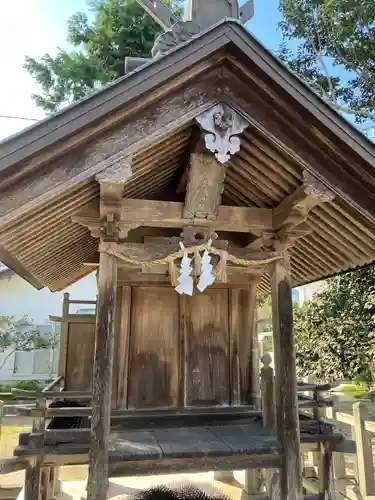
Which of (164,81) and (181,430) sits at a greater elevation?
(164,81)

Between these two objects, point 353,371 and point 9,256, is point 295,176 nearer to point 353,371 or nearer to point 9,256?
point 9,256

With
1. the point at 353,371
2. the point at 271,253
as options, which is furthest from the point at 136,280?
the point at 353,371

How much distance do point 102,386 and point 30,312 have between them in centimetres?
1823

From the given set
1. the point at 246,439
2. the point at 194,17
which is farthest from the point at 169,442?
the point at 194,17

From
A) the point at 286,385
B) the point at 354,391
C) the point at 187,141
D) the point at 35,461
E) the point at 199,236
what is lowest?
the point at 354,391

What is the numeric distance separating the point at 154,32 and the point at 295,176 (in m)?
13.7

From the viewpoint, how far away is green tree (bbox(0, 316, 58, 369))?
17500 millimetres

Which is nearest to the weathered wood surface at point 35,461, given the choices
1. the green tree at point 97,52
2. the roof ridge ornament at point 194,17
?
the roof ridge ornament at point 194,17

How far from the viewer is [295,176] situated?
4223mm

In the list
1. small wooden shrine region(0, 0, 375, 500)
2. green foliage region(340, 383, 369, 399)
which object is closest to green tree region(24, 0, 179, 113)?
small wooden shrine region(0, 0, 375, 500)

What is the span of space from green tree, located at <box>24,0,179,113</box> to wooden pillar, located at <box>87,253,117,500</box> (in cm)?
1307

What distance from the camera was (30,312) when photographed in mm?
20531

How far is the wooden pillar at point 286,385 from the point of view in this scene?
4.23 meters

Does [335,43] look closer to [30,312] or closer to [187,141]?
[187,141]
